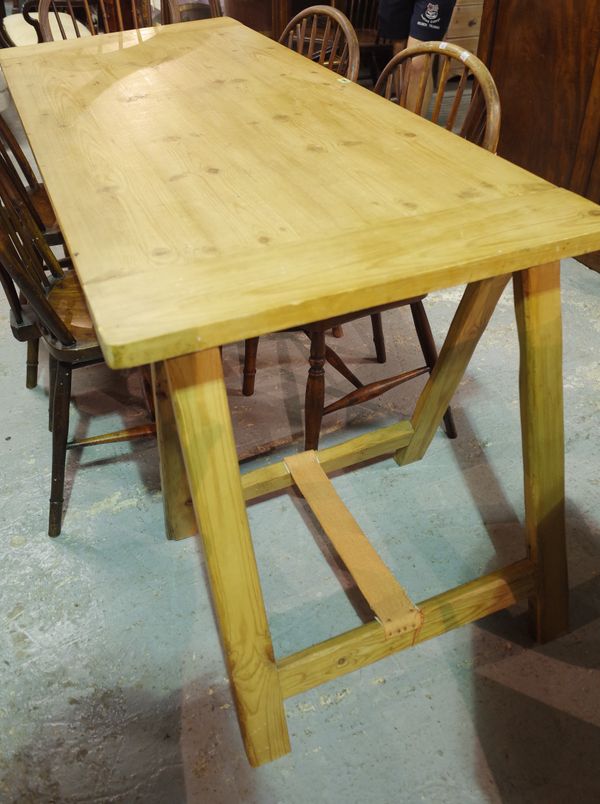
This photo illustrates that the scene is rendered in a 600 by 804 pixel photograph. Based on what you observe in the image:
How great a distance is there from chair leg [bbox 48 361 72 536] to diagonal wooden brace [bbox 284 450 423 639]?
0.52 m

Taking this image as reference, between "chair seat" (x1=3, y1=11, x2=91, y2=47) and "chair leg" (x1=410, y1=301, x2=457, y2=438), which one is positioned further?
"chair seat" (x1=3, y1=11, x2=91, y2=47)

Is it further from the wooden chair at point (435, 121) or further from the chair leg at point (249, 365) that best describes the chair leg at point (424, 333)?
the chair leg at point (249, 365)

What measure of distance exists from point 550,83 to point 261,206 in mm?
2074

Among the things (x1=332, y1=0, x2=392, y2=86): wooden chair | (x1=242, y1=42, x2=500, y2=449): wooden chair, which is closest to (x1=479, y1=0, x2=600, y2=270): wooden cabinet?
(x1=242, y1=42, x2=500, y2=449): wooden chair

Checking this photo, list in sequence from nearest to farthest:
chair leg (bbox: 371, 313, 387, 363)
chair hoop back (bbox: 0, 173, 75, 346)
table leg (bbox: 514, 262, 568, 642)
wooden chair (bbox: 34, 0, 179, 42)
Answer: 1. table leg (bbox: 514, 262, 568, 642)
2. chair hoop back (bbox: 0, 173, 75, 346)
3. chair leg (bbox: 371, 313, 387, 363)
4. wooden chair (bbox: 34, 0, 179, 42)

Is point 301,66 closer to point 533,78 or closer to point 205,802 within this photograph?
point 533,78

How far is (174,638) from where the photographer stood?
1.34 metres

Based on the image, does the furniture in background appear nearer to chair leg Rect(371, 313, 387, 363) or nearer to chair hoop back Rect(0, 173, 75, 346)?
chair leg Rect(371, 313, 387, 363)

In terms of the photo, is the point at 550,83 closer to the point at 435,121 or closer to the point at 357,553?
the point at 435,121

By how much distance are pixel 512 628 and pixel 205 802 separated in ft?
2.27

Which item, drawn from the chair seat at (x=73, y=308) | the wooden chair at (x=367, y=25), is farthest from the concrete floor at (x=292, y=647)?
the wooden chair at (x=367, y=25)

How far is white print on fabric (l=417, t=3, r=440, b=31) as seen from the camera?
2674 mm

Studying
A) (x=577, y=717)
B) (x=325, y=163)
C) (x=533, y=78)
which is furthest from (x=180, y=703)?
(x=533, y=78)

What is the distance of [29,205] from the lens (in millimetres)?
1677
